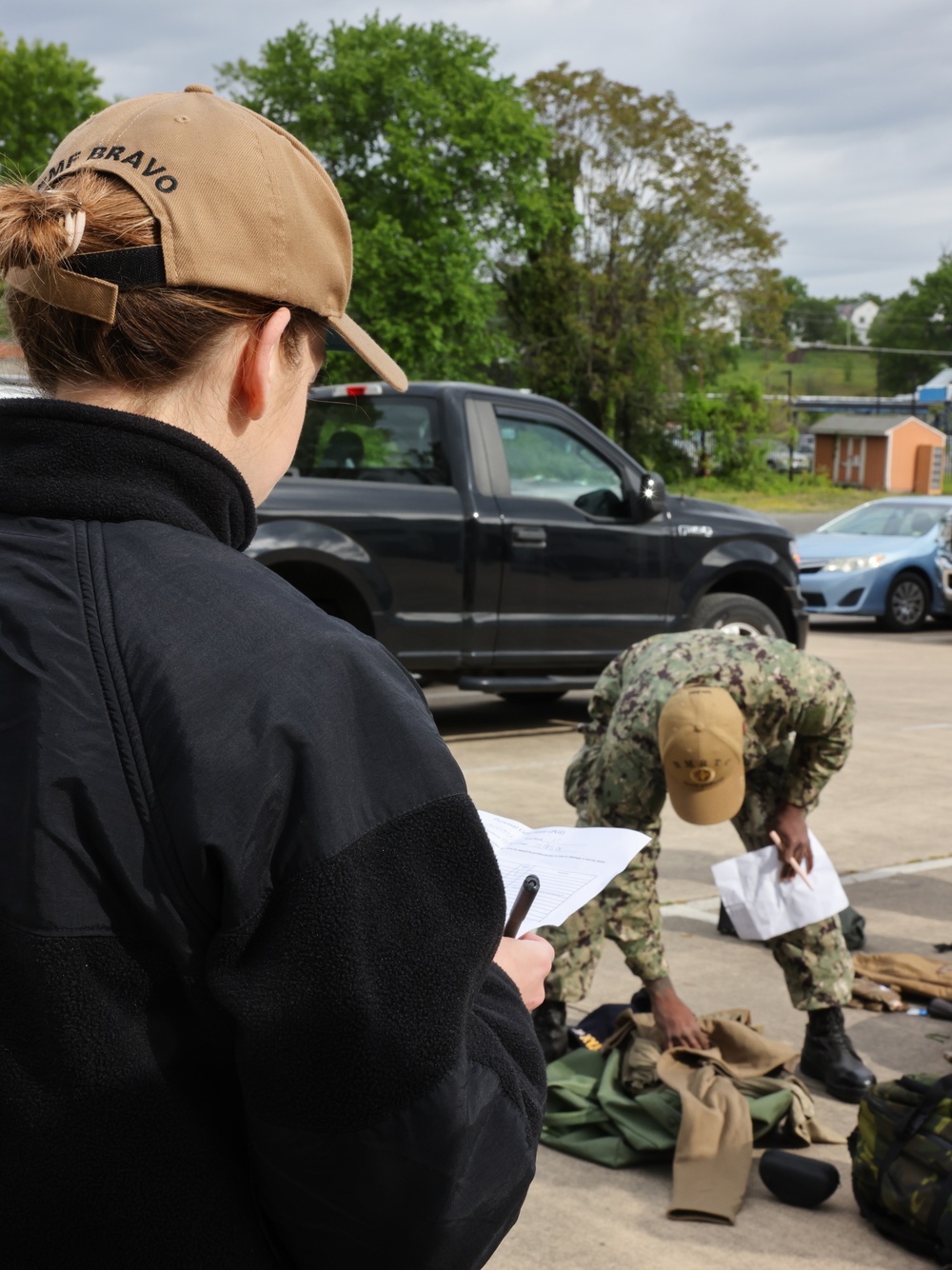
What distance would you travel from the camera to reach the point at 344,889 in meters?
0.98

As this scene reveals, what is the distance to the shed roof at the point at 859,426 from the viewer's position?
214ft

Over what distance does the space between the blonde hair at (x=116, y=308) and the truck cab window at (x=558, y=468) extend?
7.58m

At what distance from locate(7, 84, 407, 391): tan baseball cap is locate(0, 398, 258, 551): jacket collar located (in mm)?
96

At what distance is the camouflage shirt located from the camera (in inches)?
150

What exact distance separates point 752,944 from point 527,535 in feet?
13.2

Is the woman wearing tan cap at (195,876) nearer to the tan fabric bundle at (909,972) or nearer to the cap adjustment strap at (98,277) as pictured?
the cap adjustment strap at (98,277)

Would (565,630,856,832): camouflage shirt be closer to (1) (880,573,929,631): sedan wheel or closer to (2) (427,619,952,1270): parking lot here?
(2) (427,619,952,1270): parking lot

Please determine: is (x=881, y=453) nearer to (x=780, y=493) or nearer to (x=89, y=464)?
(x=780, y=493)

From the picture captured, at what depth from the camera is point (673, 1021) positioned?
373 cm

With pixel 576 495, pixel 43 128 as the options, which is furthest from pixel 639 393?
pixel 576 495

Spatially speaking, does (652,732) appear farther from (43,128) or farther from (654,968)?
(43,128)

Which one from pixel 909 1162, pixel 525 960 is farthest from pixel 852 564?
pixel 525 960

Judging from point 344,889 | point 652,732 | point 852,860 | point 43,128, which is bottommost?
point 852,860

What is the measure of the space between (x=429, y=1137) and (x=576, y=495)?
8107mm
